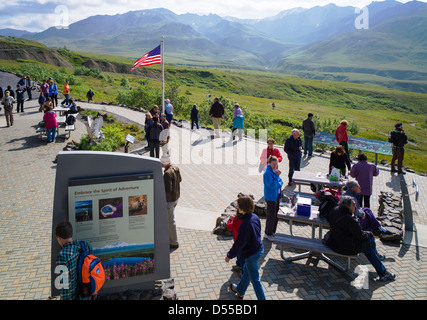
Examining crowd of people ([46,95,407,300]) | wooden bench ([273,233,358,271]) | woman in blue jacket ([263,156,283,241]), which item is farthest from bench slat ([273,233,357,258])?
woman in blue jacket ([263,156,283,241])

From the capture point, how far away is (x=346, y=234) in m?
6.21

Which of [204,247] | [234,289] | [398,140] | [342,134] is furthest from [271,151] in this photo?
[398,140]

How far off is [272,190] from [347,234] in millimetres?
1917

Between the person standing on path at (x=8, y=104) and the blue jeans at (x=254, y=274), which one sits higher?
the person standing on path at (x=8, y=104)

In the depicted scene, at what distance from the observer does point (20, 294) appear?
19.3 ft

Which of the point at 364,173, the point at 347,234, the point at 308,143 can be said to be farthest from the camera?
the point at 308,143

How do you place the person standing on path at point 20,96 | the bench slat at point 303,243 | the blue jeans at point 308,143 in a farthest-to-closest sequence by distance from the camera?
the person standing on path at point 20,96 → the blue jeans at point 308,143 → the bench slat at point 303,243

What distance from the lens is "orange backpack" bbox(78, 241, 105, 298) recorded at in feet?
15.3

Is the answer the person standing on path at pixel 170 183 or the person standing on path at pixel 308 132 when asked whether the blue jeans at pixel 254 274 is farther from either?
the person standing on path at pixel 308 132

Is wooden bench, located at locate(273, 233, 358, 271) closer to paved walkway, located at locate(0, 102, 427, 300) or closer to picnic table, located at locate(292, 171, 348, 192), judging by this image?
paved walkway, located at locate(0, 102, 427, 300)

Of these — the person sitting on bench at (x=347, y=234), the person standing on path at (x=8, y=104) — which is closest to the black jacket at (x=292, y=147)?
the person sitting on bench at (x=347, y=234)

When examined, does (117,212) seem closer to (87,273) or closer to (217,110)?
(87,273)

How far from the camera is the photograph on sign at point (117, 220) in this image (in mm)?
5289
